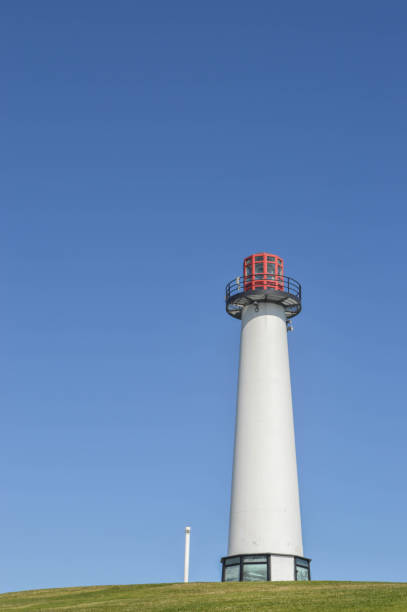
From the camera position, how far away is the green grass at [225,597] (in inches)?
1212

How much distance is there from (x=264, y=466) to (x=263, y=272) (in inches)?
479

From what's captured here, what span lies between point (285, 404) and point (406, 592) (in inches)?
712

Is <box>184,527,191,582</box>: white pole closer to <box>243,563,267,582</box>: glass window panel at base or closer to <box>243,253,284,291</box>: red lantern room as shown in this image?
<box>243,563,267,582</box>: glass window panel at base

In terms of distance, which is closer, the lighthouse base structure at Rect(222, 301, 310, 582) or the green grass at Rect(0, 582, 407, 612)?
the green grass at Rect(0, 582, 407, 612)

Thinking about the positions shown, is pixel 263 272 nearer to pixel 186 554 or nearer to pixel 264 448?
pixel 264 448

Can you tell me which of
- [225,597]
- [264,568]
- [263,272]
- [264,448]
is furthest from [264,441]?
[225,597]

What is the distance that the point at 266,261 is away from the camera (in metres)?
52.9

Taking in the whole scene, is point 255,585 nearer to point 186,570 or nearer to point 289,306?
point 186,570

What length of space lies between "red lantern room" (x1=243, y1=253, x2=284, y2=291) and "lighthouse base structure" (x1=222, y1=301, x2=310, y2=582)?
1.34 metres

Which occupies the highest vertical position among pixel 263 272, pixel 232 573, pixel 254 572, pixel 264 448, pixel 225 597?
pixel 263 272

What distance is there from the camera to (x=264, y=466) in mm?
47625

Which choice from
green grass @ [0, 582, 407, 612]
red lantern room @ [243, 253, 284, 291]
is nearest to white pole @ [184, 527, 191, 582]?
green grass @ [0, 582, 407, 612]

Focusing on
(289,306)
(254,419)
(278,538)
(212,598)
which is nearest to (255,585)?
(212,598)

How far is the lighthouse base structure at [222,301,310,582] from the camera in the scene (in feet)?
151
